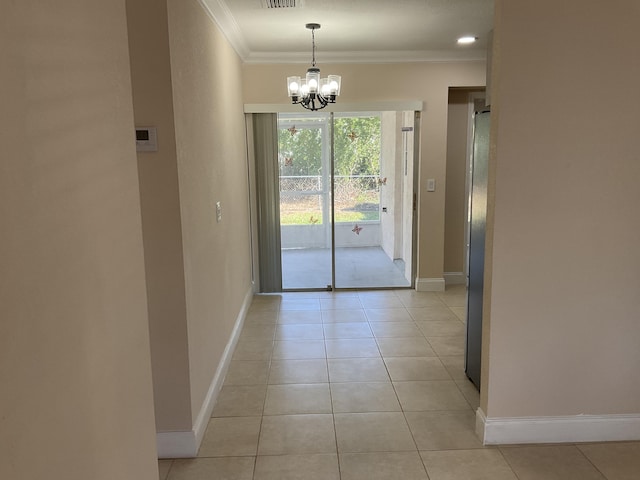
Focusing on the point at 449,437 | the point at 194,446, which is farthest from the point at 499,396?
the point at 194,446

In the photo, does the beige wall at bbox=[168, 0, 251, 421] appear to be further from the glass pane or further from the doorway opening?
the doorway opening

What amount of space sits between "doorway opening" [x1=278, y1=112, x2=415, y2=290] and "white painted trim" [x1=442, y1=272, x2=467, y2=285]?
0.48m

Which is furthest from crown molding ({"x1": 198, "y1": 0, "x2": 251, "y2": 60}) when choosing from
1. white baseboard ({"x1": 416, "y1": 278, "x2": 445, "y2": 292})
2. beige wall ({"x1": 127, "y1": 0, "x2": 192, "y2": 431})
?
white baseboard ({"x1": 416, "y1": 278, "x2": 445, "y2": 292})

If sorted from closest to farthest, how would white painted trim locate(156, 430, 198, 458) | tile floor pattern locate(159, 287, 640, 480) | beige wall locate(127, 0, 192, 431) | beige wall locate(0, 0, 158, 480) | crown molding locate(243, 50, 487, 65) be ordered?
1. beige wall locate(0, 0, 158, 480)
2. beige wall locate(127, 0, 192, 431)
3. tile floor pattern locate(159, 287, 640, 480)
4. white painted trim locate(156, 430, 198, 458)
5. crown molding locate(243, 50, 487, 65)

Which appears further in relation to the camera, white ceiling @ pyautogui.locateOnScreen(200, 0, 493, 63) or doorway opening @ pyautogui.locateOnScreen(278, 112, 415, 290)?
doorway opening @ pyautogui.locateOnScreen(278, 112, 415, 290)

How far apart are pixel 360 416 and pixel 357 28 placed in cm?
304

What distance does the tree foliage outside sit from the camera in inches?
210

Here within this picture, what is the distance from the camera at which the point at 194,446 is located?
249 centimetres

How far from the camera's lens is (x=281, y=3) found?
323cm

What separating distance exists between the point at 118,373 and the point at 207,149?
1.90 metres

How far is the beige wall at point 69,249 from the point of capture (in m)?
0.88

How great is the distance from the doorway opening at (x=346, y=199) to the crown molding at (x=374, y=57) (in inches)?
22.1

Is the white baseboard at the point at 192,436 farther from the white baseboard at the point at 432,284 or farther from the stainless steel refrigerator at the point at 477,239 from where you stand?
the white baseboard at the point at 432,284

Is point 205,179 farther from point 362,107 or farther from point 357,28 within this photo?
point 362,107
